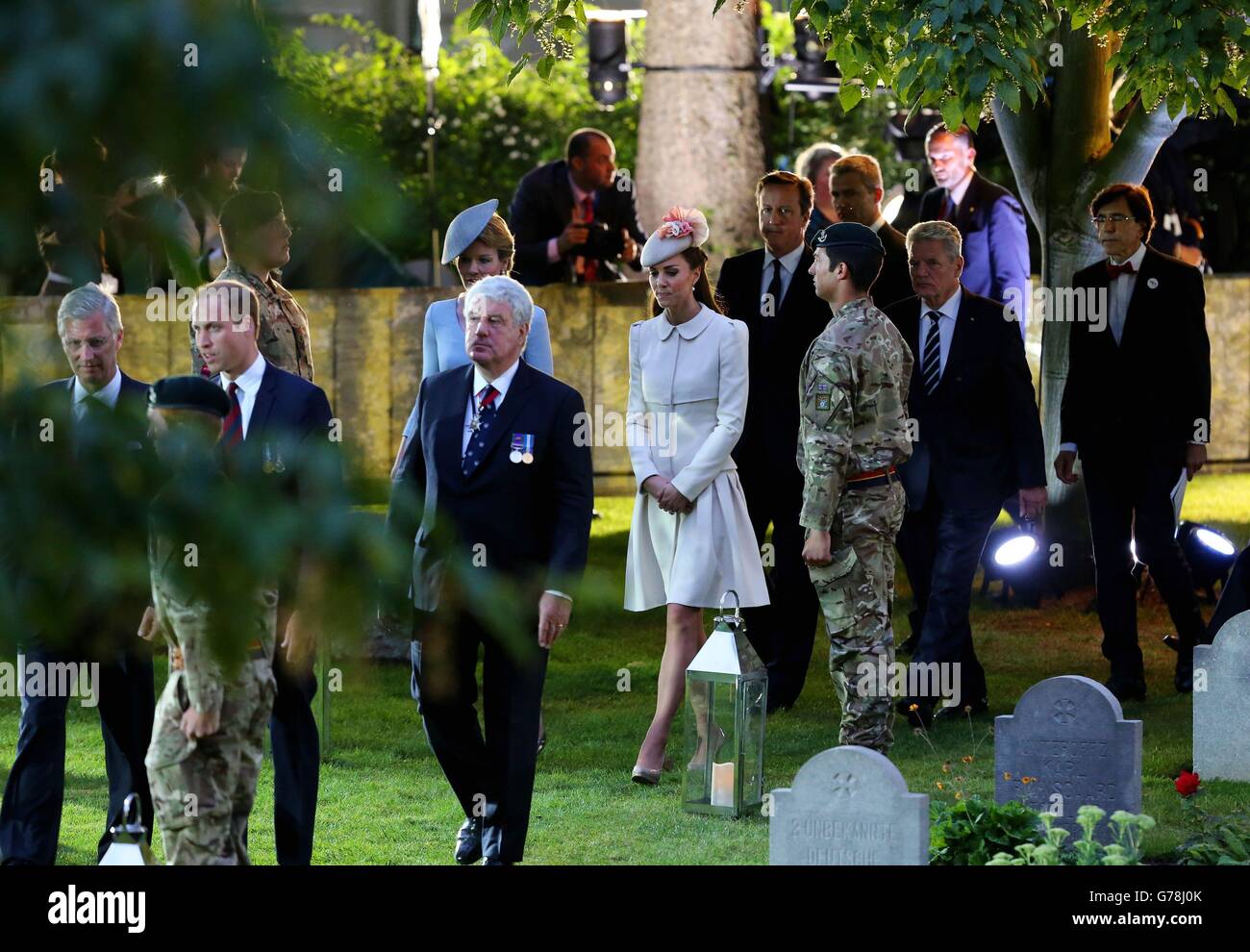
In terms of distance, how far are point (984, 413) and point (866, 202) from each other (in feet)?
3.93

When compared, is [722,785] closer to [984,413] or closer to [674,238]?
[674,238]

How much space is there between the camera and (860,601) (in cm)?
768

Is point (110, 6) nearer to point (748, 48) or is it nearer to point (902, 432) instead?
point (902, 432)

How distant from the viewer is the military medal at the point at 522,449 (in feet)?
21.0

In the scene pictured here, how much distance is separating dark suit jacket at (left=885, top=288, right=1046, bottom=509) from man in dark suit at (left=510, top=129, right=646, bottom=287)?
13.1 ft

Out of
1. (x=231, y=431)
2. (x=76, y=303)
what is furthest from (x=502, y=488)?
(x=76, y=303)

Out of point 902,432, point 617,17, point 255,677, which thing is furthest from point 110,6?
point 617,17

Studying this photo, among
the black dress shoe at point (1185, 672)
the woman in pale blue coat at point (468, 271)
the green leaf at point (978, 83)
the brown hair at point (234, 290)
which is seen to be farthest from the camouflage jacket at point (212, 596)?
the black dress shoe at point (1185, 672)

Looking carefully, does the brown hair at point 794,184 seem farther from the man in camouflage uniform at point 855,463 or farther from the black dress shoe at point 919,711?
the black dress shoe at point 919,711

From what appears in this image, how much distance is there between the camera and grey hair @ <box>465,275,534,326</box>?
21.1 feet

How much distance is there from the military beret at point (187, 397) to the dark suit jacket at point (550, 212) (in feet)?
32.1
